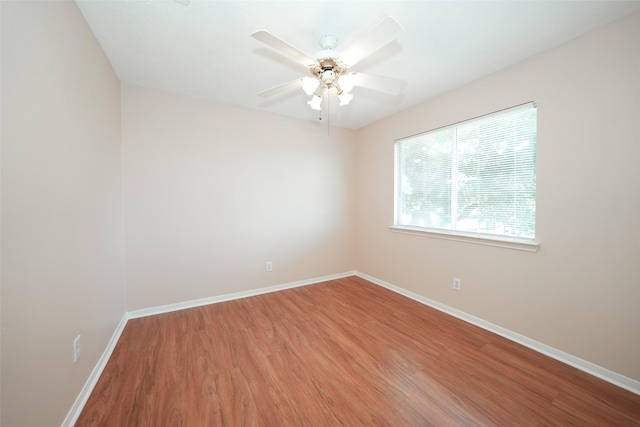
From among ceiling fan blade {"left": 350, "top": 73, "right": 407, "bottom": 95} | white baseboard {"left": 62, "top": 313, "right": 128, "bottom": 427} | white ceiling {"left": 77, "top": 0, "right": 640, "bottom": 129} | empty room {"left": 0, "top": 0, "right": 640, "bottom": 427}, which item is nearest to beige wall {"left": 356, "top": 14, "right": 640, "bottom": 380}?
empty room {"left": 0, "top": 0, "right": 640, "bottom": 427}

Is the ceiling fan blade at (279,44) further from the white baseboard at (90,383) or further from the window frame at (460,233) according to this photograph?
the white baseboard at (90,383)

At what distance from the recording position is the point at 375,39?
4.46ft

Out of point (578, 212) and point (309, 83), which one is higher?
point (309, 83)

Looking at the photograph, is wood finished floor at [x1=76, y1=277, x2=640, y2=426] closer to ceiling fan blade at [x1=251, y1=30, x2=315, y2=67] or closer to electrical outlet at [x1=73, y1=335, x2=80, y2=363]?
electrical outlet at [x1=73, y1=335, x2=80, y2=363]

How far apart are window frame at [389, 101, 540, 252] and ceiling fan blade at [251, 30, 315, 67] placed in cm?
192

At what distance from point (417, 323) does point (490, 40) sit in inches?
102

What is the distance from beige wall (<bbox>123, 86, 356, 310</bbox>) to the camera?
261 centimetres

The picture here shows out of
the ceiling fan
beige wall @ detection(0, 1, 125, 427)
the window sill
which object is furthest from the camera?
the window sill

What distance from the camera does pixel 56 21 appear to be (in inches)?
50.4

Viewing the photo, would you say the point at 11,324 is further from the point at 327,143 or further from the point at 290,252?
the point at 327,143

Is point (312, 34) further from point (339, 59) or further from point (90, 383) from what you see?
point (90, 383)

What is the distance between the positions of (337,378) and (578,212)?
222 cm

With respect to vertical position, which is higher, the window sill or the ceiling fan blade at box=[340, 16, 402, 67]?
the ceiling fan blade at box=[340, 16, 402, 67]

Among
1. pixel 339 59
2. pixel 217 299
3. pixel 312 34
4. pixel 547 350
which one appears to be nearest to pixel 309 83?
pixel 339 59
